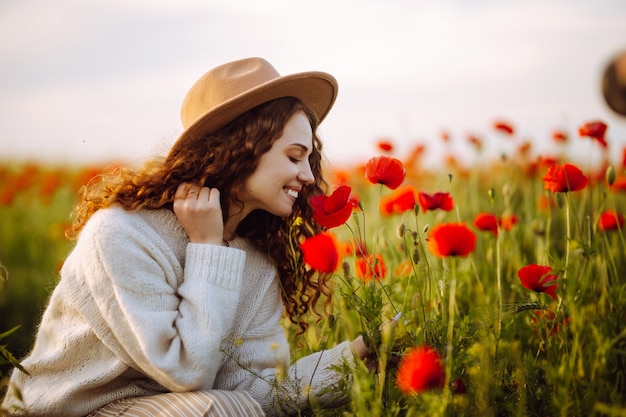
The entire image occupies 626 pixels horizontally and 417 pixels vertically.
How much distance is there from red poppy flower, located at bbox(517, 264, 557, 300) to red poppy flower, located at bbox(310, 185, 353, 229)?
1.67 ft

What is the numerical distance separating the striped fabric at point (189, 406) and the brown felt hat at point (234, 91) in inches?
29.6

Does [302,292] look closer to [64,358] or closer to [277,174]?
[277,174]

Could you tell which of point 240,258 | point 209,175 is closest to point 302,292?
point 240,258

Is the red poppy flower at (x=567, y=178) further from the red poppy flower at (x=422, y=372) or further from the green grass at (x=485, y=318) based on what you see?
the red poppy flower at (x=422, y=372)

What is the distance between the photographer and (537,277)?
5.79 feet

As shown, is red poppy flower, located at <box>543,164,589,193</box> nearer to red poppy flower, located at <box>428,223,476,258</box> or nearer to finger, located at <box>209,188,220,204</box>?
red poppy flower, located at <box>428,223,476,258</box>

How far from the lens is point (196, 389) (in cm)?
173

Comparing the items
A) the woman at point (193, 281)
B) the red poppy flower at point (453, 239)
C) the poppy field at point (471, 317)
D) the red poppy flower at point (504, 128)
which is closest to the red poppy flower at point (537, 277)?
the poppy field at point (471, 317)

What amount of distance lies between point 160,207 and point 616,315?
1.38 metres

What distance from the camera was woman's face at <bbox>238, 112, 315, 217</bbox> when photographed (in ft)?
6.22

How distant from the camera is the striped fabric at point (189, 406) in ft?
5.33

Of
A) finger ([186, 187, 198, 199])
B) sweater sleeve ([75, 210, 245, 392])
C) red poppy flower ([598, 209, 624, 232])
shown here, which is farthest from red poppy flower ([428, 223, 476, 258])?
red poppy flower ([598, 209, 624, 232])

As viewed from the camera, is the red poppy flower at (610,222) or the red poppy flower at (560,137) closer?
the red poppy flower at (610,222)

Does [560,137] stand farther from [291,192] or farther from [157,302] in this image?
[157,302]
